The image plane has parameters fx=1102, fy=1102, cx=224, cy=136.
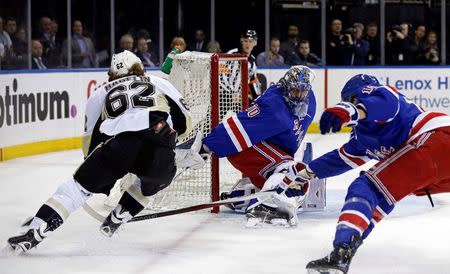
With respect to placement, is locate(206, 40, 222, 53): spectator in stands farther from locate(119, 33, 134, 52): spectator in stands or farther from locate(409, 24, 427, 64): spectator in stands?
locate(409, 24, 427, 64): spectator in stands

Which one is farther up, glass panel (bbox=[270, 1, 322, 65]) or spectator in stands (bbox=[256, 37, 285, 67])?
glass panel (bbox=[270, 1, 322, 65])

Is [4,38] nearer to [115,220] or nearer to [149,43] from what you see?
[149,43]

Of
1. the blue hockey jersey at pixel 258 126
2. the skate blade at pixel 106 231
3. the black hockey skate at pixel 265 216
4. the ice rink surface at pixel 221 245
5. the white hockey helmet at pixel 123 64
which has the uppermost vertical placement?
the white hockey helmet at pixel 123 64

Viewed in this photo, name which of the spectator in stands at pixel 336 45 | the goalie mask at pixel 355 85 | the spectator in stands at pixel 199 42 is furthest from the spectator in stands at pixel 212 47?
the goalie mask at pixel 355 85

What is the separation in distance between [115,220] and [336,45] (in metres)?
7.40

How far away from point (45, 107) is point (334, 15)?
4223mm

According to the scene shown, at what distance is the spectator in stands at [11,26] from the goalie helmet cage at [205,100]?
349 cm

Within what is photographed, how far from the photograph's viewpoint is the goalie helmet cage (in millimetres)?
6031

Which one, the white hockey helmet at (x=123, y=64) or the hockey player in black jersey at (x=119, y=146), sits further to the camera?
the white hockey helmet at (x=123, y=64)

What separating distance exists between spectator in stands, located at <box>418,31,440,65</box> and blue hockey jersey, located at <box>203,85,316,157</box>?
664 cm

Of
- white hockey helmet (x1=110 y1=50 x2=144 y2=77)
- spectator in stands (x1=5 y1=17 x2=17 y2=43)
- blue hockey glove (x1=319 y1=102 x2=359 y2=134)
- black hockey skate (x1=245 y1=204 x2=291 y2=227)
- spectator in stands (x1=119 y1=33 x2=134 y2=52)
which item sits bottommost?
black hockey skate (x1=245 y1=204 x2=291 y2=227)

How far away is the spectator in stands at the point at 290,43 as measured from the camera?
1206cm

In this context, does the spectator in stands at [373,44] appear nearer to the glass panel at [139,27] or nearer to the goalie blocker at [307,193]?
the glass panel at [139,27]

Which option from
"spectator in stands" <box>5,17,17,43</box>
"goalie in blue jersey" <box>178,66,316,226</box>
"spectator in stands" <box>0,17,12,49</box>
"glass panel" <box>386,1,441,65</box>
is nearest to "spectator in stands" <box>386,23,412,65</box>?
"glass panel" <box>386,1,441,65</box>
